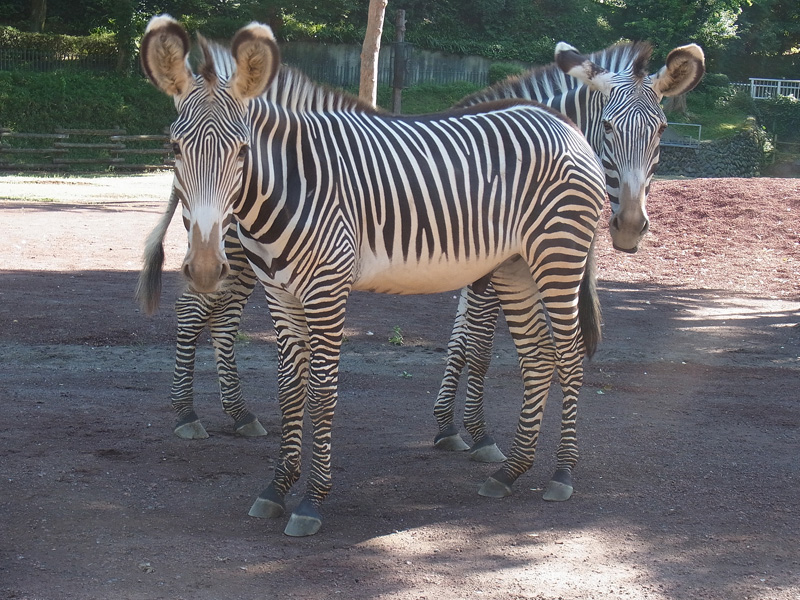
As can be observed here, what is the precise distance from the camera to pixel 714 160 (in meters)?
35.6

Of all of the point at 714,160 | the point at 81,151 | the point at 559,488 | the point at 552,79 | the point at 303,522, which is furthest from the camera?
the point at 714,160

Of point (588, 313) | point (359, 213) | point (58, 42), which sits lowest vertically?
point (588, 313)

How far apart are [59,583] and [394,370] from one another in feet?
15.5

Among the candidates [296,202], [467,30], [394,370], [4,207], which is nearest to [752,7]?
[467,30]

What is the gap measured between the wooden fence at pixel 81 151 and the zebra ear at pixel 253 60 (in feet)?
88.5

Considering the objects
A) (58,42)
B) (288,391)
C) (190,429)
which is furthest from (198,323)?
(58,42)

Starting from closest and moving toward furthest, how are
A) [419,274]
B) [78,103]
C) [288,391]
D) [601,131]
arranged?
[288,391] → [419,274] → [601,131] → [78,103]

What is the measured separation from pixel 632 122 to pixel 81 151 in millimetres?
28817

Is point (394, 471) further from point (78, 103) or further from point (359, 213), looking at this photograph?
point (78, 103)

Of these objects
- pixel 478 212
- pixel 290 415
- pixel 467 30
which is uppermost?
pixel 467 30

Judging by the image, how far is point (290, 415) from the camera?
472 centimetres

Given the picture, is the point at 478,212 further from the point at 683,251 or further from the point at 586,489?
the point at 683,251

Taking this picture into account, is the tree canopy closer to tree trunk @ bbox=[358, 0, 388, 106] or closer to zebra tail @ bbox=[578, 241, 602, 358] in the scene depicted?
tree trunk @ bbox=[358, 0, 388, 106]

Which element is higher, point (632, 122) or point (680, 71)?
point (680, 71)
